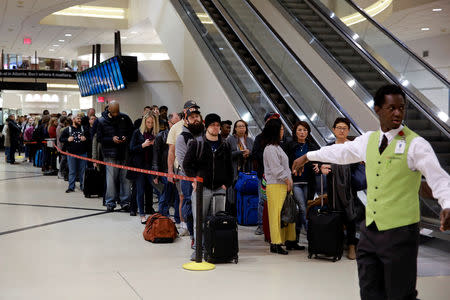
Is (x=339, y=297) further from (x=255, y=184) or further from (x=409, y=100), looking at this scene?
(x=409, y=100)

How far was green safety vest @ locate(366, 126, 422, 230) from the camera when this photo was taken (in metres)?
2.94

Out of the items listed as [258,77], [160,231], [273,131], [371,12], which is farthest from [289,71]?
[371,12]

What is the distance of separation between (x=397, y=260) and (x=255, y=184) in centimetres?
546

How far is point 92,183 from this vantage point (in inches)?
435

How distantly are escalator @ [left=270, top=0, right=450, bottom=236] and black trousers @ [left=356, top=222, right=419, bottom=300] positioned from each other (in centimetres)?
362

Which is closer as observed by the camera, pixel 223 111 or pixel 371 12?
pixel 223 111

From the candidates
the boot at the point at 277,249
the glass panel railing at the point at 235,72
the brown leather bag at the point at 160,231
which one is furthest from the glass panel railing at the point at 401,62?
the brown leather bag at the point at 160,231

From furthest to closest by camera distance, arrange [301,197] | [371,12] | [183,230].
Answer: [371,12] < [183,230] < [301,197]

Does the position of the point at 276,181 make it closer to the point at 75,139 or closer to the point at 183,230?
the point at 183,230

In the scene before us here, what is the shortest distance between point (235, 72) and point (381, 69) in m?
3.20

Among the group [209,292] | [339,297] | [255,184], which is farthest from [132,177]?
[339,297]

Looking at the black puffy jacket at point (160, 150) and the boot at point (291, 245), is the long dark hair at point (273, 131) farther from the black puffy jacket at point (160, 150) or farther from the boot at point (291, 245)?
the black puffy jacket at point (160, 150)

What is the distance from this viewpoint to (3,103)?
41.1m

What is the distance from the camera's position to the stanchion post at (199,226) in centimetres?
Answer: 573
